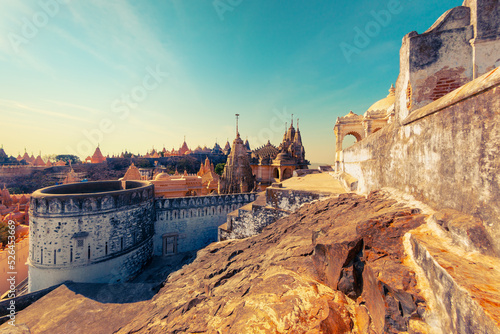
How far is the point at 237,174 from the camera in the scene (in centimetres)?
2127

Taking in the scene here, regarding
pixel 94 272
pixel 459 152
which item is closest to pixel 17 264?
pixel 94 272

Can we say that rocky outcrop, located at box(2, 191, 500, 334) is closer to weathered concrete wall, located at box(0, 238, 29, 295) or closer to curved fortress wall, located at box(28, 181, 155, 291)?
curved fortress wall, located at box(28, 181, 155, 291)

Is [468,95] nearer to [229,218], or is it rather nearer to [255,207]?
[255,207]


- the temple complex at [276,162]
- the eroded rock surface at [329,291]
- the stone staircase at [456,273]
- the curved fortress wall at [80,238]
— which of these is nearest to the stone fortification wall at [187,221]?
the curved fortress wall at [80,238]

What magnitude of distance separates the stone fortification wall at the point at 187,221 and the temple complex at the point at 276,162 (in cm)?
1338

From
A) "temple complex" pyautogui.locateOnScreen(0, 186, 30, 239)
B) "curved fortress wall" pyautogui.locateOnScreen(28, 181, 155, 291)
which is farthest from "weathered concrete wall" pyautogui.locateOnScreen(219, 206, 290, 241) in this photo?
"temple complex" pyautogui.locateOnScreen(0, 186, 30, 239)

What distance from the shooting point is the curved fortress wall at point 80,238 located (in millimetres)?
9383

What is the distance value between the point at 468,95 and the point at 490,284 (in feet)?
6.56

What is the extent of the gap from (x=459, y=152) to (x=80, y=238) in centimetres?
1331

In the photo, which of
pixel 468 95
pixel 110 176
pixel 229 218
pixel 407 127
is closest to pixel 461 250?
pixel 468 95

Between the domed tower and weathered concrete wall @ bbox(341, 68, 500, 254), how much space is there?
1721cm

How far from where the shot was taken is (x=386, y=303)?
7.13ft

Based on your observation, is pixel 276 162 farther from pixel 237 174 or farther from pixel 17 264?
pixel 17 264

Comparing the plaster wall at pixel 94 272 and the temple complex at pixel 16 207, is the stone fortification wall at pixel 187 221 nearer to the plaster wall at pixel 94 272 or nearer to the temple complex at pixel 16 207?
the plaster wall at pixel 94 272
